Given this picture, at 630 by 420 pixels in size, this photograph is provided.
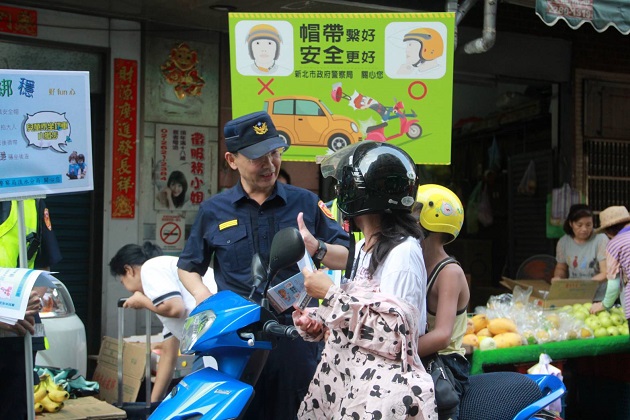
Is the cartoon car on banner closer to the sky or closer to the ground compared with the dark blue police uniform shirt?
closer to the sky

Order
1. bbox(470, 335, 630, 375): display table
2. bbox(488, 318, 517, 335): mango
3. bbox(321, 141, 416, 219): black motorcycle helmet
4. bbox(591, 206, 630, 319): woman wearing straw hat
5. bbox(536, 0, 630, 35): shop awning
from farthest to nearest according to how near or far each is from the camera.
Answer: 1. bbox(536, 0, 630, 35): shop awning
2. bbox(591, 206, 630, 319): woman wearing straw hat
3. bbox(488, 318, 517, 335): mango
4. bbox(470, 335, 630, 375): display table
5. bbox(321, 141, 416, 219): black motorcycle helmet

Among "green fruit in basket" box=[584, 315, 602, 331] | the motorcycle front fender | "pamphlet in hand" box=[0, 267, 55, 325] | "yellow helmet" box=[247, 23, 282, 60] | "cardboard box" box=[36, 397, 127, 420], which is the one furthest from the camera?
"green fruit in basket" box=[584, 315, 602, 331]

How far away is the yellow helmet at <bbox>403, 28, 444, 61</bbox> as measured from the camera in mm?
5539

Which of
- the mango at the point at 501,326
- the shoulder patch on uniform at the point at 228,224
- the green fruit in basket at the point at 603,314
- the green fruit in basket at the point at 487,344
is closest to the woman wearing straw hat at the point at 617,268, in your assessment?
the green fruit in basket at the point at 603,314

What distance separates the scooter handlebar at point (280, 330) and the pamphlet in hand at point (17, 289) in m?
1.55

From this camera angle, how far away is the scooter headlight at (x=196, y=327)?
3.05 meters

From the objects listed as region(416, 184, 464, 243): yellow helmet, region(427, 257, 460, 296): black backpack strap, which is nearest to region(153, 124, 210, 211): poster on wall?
region(416, 184, 464, 243): yellow helmet

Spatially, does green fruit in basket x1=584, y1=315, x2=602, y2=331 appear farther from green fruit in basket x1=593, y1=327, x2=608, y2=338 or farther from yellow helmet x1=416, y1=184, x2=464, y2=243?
yellow helmet x1=416, y1=184, x2=464, y2=243

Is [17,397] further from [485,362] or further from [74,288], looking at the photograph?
[74,288]

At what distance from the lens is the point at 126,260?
6.16m

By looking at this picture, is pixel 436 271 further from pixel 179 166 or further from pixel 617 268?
pixel 179 166

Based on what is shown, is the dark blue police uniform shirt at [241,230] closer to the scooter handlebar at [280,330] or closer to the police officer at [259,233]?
the police officer at [259,233]

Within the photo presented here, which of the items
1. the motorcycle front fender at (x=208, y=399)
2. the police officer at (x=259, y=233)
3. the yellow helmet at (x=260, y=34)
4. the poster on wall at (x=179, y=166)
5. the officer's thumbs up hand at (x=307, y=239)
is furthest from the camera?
the poster on wall at (x=179, y=166)

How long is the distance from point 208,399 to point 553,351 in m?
4.28
